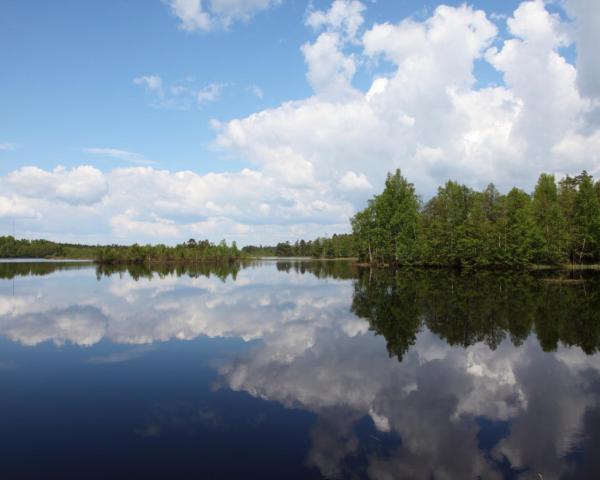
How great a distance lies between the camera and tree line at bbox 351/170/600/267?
64188 mm


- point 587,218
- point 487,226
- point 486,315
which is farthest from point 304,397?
point 587,218

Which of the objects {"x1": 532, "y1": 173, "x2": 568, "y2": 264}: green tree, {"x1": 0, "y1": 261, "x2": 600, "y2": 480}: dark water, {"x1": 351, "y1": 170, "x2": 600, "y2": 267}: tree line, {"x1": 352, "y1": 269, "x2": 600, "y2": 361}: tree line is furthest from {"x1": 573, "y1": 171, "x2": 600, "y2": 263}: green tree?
{"x1": 0, "y1": 261, "x2": 600, "y2": 480}: dark water

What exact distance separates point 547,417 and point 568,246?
229ft

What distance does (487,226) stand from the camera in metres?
65.8

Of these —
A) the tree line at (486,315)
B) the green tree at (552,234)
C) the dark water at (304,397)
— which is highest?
the green tree at (552,234)

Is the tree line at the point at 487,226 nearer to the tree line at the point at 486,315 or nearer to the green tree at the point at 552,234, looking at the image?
the green tree at the point at 552,234

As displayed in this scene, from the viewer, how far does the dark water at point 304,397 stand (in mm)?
7715

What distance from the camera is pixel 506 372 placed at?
13.5 metres

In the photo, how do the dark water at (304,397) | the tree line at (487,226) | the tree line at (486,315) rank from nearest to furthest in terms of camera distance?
the dark water at (304,397) → the tree line at (486,315) → the tree line at (487,226)

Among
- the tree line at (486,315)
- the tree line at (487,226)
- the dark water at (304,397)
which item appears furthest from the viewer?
the tree line at (487,226)

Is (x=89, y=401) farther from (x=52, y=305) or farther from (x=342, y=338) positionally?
(x=52, y=305)

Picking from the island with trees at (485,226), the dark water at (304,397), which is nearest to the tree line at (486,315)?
the dark water at (304,397)

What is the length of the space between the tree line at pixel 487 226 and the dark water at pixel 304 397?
145 ft

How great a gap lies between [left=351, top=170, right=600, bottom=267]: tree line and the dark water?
145 ft
